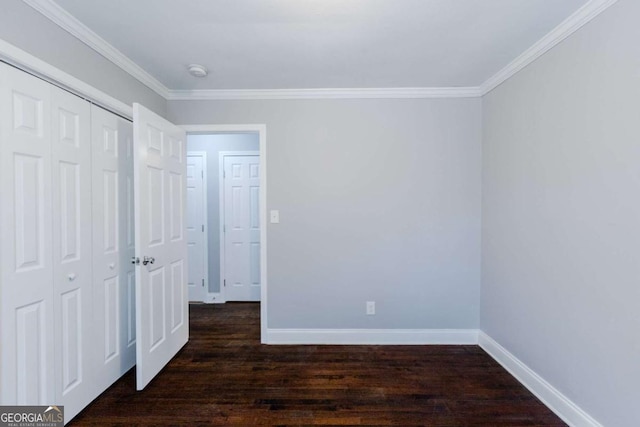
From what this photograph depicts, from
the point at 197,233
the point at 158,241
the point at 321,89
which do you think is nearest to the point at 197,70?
the point at 321,89

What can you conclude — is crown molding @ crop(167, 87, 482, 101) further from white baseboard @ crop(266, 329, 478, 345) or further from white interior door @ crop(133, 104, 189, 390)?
white baseboard @ crop(266, 329, 478, 345)

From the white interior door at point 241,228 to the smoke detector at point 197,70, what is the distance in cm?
168

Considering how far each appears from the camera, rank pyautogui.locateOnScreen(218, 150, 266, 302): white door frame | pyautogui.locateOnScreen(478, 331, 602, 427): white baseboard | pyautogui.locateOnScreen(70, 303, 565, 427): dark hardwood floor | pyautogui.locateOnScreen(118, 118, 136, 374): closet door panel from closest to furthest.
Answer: pyautogui.locateOnScreen(478, 331, 602, 427): white baseboard → pyautogui.locateOnScreen(70, 303, 565, 427): dark hardwood floor → pyautogui.locateOnScreen(118, 118, 136, 374): closet door panel → pyautogui.locateOnScreen(218, 150, 266, 302): white door frame

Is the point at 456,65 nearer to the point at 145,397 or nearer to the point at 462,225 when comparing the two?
the point at 462,225

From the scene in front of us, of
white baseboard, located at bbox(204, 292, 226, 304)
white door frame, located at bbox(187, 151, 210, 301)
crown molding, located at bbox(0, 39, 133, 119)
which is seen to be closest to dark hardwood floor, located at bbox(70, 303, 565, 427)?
white baseboard, located at bbox(204, 292, 226, 304)

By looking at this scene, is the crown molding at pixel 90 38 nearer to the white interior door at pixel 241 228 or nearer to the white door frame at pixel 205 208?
the white door frame at pixel 205 208

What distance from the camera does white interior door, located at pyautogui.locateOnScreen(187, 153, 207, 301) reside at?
4008 mm

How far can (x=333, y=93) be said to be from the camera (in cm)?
270

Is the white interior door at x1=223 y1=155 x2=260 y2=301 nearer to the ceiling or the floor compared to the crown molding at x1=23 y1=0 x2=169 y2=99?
nearer to the floor

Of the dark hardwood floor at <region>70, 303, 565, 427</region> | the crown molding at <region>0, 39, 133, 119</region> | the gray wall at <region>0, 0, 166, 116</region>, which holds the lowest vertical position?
the dark hardwood floor at <region>70, 303, 565, 427</region>

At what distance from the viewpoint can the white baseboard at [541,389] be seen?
5.48ft

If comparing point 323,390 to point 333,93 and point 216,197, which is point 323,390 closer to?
point 333,93

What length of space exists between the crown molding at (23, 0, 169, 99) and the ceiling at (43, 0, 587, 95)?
0.03 m

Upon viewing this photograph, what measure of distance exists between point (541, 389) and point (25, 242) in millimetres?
3196
